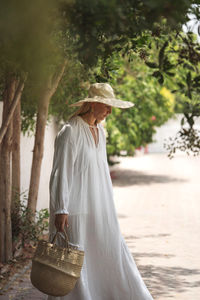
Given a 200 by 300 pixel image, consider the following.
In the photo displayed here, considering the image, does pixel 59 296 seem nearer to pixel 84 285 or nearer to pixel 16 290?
pixel 84 285

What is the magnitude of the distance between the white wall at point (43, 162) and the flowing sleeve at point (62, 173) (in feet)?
16.1

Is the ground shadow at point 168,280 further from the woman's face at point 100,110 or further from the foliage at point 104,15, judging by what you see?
the foliage at point 104,15

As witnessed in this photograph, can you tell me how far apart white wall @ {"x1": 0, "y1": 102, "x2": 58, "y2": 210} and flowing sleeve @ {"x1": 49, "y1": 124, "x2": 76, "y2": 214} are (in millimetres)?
4911

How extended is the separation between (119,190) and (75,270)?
14.4 m

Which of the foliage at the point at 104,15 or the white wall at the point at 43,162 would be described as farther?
the white wall at the point at 43,162

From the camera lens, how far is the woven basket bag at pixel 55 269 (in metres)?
4.44

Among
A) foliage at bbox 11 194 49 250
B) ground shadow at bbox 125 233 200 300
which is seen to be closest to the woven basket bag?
ground shadow at bbox 125 233 200 300

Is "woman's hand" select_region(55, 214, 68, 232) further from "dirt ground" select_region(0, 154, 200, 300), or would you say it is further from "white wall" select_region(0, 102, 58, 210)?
"white wall" select_region(0, 102, 58, 210)

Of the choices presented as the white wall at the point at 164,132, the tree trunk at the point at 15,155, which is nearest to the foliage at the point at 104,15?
the tree trunk at the point at 15,155

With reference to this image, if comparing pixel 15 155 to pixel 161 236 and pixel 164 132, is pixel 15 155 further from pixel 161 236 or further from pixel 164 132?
pixel 164 132

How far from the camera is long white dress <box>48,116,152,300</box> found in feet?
15.8

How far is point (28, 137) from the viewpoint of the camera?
34.3 feet

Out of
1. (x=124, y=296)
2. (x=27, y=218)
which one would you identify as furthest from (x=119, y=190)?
(x=124, y=296)

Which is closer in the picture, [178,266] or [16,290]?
[16,290]
